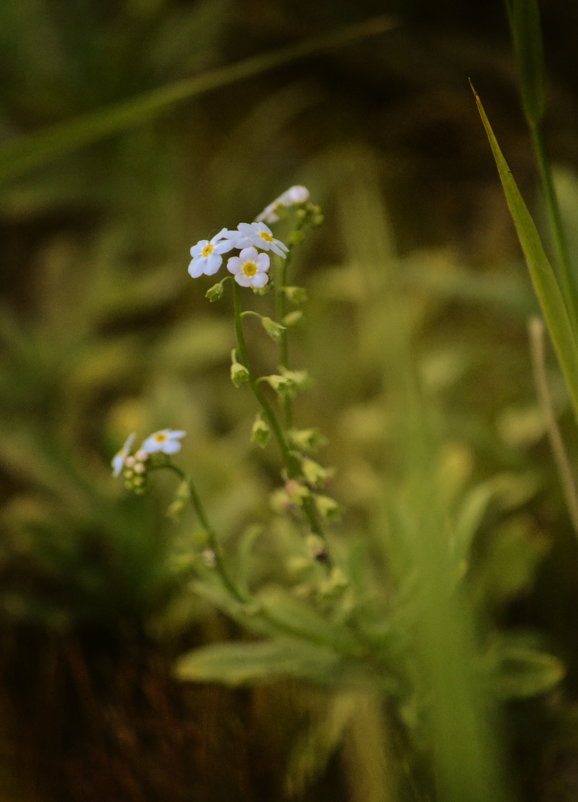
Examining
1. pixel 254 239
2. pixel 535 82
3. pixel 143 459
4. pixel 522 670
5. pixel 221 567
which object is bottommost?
pixel 522 670

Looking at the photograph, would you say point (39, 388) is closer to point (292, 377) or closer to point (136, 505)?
point (136, 505)

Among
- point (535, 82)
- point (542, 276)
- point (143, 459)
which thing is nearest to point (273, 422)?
point (143, 459)

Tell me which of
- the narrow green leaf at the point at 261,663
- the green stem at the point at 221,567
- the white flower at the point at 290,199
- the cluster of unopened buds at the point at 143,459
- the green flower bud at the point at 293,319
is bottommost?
the narrow green leaf at the point at 261,663

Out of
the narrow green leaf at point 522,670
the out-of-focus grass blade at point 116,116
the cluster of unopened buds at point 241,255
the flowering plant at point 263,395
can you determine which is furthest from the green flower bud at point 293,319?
the narrow green leaf at point 522,670

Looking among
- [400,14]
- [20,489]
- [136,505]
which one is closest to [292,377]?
[136,505]

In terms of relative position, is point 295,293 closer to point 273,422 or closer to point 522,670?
point 273,422

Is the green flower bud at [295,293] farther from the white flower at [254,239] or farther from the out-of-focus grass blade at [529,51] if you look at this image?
the out-of-focus grass blade at [529,51]
